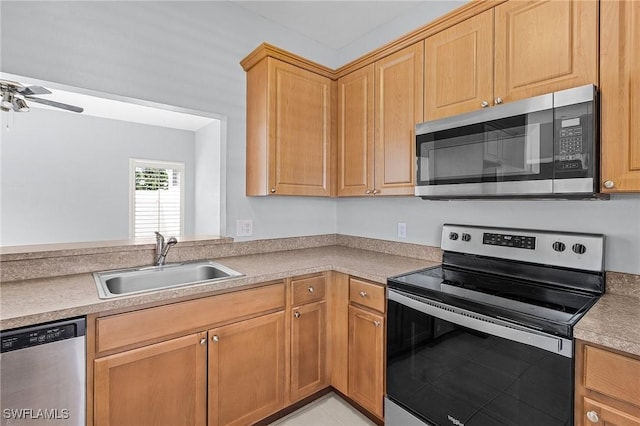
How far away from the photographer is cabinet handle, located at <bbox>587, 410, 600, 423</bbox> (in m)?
0.99

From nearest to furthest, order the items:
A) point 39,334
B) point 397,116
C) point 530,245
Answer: point 39,334, point 530,245, point 397,116

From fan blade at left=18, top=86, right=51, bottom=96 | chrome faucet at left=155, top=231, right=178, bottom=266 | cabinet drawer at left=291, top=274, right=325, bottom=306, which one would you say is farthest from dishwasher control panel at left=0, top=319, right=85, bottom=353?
fan blade at left=18, top=86, right=51, bottom=96

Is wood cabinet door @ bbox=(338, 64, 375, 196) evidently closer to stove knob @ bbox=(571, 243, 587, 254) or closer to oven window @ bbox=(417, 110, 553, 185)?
oven window @ bbox=(417, 110, 553, 185)

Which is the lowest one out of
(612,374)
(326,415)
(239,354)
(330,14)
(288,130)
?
(326,415)

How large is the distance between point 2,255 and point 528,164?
2.45 metres

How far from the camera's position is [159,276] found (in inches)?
72.1

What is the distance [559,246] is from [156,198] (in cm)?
511

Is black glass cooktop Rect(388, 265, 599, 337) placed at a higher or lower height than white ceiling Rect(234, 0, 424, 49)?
lower

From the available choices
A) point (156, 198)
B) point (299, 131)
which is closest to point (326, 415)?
point (299, 131)

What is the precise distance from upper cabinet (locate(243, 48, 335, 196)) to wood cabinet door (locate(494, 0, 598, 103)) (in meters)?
1.19

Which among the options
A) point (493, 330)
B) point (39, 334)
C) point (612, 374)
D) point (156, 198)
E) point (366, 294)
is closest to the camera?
point (612, 374)

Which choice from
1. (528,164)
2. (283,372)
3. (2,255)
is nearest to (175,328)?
(283,372)

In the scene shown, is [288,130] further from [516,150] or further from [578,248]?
[578,248]

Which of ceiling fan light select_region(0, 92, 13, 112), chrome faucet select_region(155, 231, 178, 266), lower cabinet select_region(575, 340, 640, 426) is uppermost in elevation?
ceiling fan light select_region(0, 92, 13, 112)
